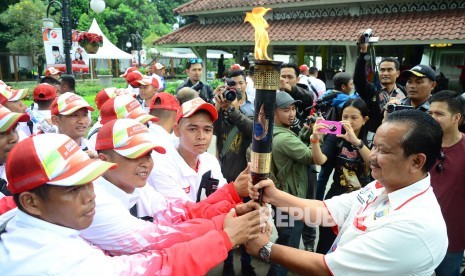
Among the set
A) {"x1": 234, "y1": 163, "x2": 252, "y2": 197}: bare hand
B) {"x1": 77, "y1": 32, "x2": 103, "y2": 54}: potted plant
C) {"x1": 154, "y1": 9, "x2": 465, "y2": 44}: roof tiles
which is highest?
{"x1": 154, "y1": 9, "x2": 465, "y2": 44}: roof tiles

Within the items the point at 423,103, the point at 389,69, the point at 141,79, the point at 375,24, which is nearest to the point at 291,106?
the point at 423,103

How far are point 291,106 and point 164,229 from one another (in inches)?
74.3

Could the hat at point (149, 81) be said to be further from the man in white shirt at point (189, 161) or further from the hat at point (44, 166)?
the hat at point (44, 166)

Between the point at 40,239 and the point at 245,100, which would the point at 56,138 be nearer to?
the point at 40,239

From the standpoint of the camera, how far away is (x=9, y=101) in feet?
15.0

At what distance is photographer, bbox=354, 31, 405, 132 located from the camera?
405 cm

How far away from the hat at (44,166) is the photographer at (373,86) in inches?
129

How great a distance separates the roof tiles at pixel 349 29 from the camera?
920 cm

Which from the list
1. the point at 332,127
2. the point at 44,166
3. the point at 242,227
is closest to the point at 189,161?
the point at 242,227

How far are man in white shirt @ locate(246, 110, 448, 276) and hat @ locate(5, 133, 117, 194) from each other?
1.20m

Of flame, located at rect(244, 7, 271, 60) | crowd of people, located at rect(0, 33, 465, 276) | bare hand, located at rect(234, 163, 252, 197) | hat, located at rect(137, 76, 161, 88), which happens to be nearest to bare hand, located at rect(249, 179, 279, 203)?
crowd of people, located at rect(0, 33, 465, 276)

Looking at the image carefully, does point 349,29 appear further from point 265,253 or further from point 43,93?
point 265,253

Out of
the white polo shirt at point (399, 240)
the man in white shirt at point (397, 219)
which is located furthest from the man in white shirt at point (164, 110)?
the white polo shirt at point (399, 240)

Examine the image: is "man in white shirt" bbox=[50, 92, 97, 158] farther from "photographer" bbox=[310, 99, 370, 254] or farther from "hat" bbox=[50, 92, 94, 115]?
"photographer" bbox=[310, 99, 370, 254]
